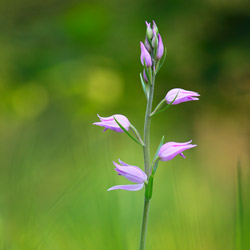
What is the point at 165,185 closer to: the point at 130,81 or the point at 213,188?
the point at 213,188

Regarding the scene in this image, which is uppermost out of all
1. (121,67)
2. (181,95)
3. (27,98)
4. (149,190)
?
(121,67)

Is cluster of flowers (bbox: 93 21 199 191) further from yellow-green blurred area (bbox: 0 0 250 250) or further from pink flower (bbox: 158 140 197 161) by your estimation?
yellow-green blurred area (bbox: 0 0 250 250)

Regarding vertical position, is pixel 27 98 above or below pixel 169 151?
above

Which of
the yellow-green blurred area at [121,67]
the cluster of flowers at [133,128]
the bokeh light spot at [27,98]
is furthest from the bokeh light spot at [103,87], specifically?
the cluster of flowers at [133,128]

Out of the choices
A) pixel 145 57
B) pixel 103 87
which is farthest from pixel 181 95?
pixel 103 87

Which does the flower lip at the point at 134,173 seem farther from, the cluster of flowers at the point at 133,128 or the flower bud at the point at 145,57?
the flower bud at the point at 145,57

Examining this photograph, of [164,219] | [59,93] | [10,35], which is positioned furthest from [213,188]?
[10,35]

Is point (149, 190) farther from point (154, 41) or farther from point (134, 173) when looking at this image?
point (154, 41)

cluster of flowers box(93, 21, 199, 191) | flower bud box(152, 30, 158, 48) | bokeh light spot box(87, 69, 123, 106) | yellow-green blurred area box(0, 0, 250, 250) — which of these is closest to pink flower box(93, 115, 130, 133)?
cluster of flowers box(93, 21, 199, 191)
